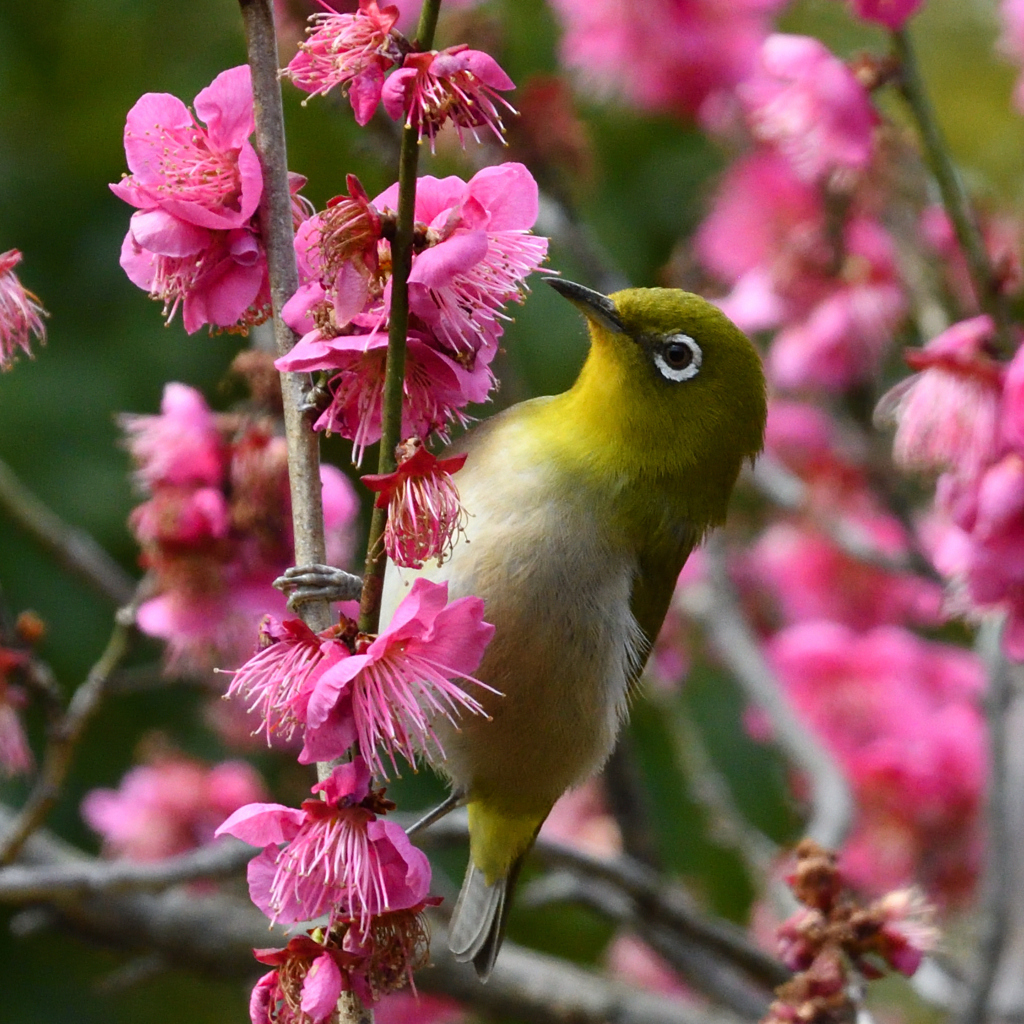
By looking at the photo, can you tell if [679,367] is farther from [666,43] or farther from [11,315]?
[666,43]

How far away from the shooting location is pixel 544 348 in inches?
157

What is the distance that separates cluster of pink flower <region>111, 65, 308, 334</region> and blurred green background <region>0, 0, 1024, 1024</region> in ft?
6.59

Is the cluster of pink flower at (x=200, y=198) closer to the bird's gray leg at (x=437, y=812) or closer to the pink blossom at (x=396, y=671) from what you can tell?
the pink blossom at (x=396, y=671)

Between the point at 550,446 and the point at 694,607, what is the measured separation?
6.07 ft

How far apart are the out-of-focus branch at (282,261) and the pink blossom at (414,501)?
8 cm

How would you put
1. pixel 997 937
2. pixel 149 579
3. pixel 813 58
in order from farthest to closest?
pixel 997 937 < pixel 813 58 < pixel 149 579

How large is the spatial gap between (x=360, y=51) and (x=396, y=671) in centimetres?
60

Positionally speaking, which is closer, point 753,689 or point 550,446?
point 550,446

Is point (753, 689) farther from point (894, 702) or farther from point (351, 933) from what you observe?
point (351, 933)

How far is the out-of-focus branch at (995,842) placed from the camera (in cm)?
307

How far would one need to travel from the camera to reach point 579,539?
83.8 inches

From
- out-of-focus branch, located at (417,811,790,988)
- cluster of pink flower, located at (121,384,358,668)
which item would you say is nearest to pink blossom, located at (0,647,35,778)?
cluster of pink flower, located at (121,384,358,668)

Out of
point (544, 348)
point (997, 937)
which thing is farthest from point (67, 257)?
point (997, 937)

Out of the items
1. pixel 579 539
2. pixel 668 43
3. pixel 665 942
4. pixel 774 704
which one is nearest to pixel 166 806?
pixel 665 942
